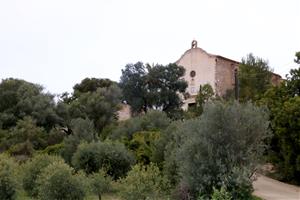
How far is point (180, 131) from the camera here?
21.1 metres

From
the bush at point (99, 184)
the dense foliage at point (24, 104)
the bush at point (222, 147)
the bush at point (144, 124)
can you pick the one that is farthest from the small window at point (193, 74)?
the bush at point (222, 147)

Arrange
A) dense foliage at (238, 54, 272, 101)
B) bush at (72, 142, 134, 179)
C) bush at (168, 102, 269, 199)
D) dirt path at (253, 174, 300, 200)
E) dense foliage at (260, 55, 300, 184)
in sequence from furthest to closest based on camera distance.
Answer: dense foliage at (238, 54, 272, 101) → dense foliage at (260, 55, 300, 184) → bush at (72, 142, 134, 179) → dirt path at (253, 174, 300, 200) → bush at (168, 102, 269, 199)

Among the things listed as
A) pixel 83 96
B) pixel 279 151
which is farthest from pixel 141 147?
pixel 83 96

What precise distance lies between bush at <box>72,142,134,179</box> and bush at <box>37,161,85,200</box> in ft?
27.3

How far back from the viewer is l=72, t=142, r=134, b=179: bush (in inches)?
1008

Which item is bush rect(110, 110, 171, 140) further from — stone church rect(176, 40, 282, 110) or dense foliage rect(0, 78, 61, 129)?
stone church rect(176, 40, 282, 110)

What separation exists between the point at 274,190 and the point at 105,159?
26.6 feet

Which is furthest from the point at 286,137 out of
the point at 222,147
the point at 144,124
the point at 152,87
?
the point at 152,87

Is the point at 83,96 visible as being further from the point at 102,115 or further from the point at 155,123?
the point at 155,123

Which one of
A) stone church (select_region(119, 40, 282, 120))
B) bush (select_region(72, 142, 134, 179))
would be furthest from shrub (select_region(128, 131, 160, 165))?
stone church (select_region(119, 40, 282, 120))

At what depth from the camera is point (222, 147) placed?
58.7 ft

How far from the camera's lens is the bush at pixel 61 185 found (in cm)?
1664

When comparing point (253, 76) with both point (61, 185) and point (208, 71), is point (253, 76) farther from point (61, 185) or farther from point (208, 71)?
point (61, 185)

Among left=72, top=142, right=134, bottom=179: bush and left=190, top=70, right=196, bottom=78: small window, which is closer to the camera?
left=72, top=142, right=134, bottom=179: bush
